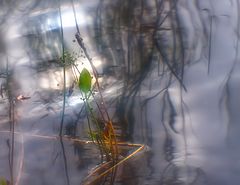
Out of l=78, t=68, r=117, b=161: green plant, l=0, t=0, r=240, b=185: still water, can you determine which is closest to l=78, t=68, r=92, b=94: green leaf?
l=78, t=68, r=117, b=161: green plant

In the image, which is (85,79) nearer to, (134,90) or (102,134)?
(102,134)

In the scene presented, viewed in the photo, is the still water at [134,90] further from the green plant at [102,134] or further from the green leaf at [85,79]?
the green leaf at [85,79]

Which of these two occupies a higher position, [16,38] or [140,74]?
[16,38]

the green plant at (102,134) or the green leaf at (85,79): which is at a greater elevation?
the green leaf at (85,79)

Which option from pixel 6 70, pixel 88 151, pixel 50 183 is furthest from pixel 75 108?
pixel 6 70

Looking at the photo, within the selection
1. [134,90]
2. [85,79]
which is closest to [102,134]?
[85,79]

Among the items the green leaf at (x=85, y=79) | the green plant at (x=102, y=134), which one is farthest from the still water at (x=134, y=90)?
the green leaf at (x=85, y=79)

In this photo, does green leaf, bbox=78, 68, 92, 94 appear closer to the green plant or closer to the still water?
the green plant

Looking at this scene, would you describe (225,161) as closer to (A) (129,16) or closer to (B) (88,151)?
(B) (88,151)
